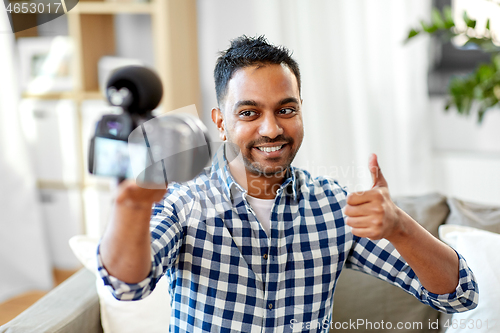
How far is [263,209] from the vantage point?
95cm

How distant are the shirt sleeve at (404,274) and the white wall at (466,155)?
1302 mm

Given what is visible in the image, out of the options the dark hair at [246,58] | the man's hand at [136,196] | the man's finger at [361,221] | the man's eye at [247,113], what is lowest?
the man's finger at [361,221]

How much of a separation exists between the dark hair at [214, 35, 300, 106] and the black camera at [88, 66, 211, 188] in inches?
16.6

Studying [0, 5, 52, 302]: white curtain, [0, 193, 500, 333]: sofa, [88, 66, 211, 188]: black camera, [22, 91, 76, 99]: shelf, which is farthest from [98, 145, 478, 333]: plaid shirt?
[0, 5, 52, 302]: white curtain

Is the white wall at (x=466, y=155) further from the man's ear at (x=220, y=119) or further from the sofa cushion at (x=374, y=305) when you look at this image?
the man's ear at (x=220, y=119)

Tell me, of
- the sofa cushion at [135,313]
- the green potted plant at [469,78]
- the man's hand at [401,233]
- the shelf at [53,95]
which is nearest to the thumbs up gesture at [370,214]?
the man's hand at [401,233]

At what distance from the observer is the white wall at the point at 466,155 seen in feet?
6.62

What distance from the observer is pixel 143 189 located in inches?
21.1

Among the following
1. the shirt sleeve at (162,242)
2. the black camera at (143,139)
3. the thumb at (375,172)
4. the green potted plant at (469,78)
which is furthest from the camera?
the green potted plant at (469,78)

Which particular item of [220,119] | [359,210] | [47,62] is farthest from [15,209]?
[359,210]

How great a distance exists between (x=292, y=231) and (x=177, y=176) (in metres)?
0.49

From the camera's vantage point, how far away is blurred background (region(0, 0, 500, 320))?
2.01m

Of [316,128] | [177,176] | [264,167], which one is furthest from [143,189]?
[316,128]

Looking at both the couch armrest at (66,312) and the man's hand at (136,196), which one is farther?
the couch armrest at (66,312)
